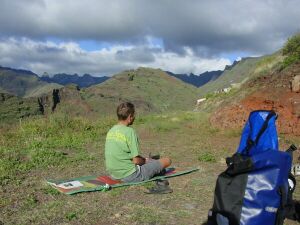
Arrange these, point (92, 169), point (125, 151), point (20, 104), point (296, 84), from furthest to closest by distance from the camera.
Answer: point (20, 104)
point (296, 84)
point (92, 169)
point (125, 151)

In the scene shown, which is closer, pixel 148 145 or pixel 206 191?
pixel 206 191

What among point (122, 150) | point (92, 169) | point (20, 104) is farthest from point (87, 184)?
point (20, 104)

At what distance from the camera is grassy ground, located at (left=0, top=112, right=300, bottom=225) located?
704cm

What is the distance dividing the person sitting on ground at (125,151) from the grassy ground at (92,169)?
0.36 metres

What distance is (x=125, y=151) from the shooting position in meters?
8.66

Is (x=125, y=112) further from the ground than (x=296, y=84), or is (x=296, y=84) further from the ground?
(x=296, y=84)

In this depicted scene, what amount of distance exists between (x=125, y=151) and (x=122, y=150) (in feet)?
0.20

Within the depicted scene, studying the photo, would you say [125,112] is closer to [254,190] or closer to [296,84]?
[254,190]

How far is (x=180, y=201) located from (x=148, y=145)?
6.61 meters

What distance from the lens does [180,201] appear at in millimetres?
7914

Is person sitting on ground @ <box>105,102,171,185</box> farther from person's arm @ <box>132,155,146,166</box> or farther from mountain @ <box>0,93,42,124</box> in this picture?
mountain @ <box>0,93,42,124</box>

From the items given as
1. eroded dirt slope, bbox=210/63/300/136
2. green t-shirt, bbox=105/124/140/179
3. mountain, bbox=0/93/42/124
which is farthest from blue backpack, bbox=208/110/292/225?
Answer: mountain, bbox=0/93/42/124

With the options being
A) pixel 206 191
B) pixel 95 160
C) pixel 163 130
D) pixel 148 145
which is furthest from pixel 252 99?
pixel 206 191

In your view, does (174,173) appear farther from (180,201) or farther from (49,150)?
(49,150)
